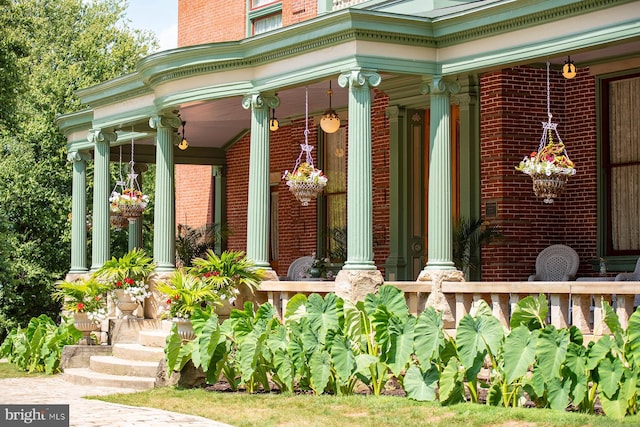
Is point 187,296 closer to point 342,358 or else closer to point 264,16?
point 342,358

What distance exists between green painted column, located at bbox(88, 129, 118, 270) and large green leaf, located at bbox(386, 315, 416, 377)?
975cm

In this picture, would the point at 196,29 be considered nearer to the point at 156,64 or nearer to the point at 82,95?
the point at 82,95

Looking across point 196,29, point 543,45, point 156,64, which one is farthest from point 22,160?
point 543,45

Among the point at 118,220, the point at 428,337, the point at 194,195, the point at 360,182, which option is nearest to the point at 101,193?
the point at 118,220

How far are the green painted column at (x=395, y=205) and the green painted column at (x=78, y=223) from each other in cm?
702

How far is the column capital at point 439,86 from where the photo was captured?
15.0 meters

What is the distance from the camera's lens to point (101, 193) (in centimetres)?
2088

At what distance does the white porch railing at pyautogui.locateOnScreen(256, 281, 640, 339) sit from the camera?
39.8 ft

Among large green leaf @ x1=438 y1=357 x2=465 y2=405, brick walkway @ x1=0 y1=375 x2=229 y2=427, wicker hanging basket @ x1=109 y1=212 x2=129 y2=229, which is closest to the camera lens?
brick walkway @ x1=0 y1=375 x2=229 y2=427

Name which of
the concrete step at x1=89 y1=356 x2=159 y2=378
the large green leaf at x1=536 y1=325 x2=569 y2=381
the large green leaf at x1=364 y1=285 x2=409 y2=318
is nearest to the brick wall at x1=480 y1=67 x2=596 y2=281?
the large green leaf at x1=364 y1=285 x2=409 y2=318

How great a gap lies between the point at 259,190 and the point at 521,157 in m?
4.24

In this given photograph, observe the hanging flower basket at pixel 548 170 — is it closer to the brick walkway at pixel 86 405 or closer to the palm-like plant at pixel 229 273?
the palm-like plant at pixel 229 273

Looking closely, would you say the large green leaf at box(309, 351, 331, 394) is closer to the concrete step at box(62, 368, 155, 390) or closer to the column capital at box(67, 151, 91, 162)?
the concrete step at box(62, 368, 155, 390)

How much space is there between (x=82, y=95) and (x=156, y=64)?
4.31 meters
